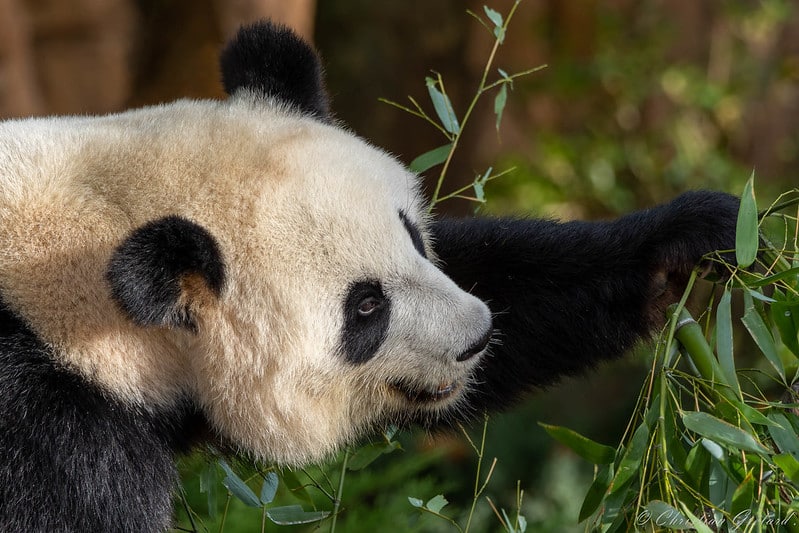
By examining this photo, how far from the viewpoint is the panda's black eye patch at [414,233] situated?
8.93 ft

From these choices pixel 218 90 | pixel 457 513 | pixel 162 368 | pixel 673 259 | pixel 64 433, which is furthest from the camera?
pixel 218 90

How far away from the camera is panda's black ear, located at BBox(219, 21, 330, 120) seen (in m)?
2.91

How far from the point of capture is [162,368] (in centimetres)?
258

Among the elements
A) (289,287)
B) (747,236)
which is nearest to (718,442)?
(747,236)

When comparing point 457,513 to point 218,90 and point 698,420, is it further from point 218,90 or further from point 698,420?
point 698,420

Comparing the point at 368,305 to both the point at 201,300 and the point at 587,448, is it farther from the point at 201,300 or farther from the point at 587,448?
the point at 587,448

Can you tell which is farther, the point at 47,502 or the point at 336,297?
the point at 336,297

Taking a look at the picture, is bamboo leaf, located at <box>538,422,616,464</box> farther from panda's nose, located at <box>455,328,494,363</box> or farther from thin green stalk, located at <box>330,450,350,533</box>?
thin green stalk, located at <box>330,450,350,533</box>

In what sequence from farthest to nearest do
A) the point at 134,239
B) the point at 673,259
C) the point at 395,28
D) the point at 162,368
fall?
the point at 395,28 → the point at 673,259 → the point at 162,368 → the point at 134,239

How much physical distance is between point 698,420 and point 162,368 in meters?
1.33

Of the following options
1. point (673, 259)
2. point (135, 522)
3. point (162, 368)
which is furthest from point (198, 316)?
point (673, 259)

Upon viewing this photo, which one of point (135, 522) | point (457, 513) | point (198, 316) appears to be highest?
point (198, 316)

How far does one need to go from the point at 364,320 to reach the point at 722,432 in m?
0.93

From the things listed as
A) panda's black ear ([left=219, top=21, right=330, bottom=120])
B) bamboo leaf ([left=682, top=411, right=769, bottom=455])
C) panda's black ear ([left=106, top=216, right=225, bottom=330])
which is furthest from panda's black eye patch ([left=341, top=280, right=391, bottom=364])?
bamboo leaf ([left=682, top=411, right=769, bottom=455])
